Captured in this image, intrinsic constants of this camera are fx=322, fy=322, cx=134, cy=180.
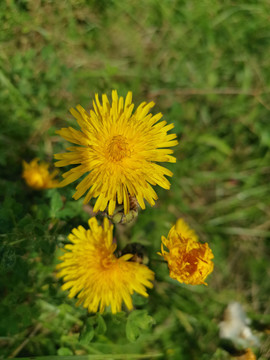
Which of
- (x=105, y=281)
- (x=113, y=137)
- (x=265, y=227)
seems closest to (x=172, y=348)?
(x=105, y=281)

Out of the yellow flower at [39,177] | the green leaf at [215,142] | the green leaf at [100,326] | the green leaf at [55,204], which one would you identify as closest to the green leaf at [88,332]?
the green leaf at [100,326]

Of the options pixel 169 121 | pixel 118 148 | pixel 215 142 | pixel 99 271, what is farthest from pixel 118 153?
pixel 215 142

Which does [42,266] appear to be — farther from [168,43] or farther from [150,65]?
[168,43]

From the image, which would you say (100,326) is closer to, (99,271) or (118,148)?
(99,271)

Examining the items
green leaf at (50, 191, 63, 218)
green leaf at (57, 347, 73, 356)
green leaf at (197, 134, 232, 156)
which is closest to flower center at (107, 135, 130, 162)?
green leaf at (50, 191, 63, 218)

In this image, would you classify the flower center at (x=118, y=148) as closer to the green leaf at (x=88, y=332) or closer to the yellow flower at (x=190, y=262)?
the yellow flower at (x=190, y=262)

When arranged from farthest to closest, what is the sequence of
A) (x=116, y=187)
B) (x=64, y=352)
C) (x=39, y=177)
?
1. (x=39, y=177)
2. (x=64, y=352)
3. (x=116, y=187)

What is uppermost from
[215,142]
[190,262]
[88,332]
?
[215,142]
